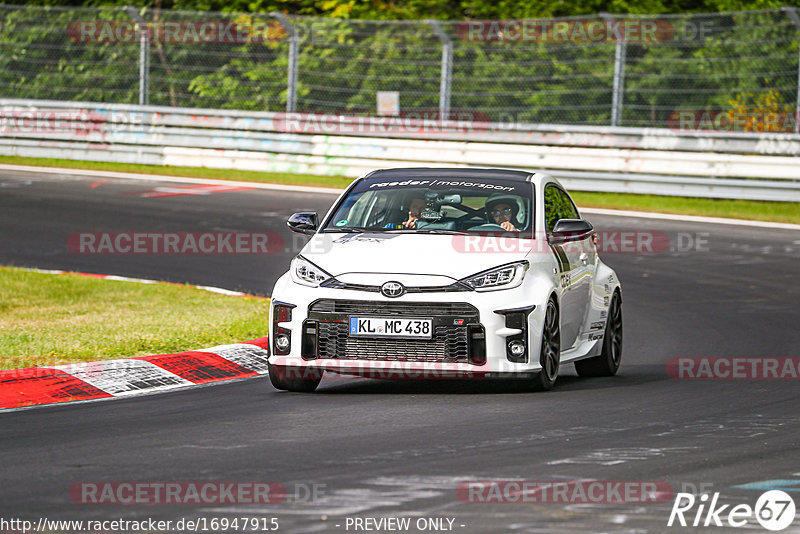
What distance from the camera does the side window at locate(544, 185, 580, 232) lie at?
407 inches

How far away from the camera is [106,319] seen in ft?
42.6

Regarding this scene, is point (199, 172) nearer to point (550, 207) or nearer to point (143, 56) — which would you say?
point (143, 56)

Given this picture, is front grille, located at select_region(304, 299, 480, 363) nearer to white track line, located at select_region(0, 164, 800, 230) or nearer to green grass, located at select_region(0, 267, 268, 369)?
green grass, located at select_region(0, 267, 268, 369)

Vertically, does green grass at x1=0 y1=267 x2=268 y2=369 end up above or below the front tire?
below

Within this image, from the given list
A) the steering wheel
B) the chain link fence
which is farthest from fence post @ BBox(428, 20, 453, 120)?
the steering wheel

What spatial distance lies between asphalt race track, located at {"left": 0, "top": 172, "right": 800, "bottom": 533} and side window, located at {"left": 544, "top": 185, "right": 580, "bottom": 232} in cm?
118

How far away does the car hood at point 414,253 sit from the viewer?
916 centimetres

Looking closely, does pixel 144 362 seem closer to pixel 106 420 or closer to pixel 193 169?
pixel 106 420

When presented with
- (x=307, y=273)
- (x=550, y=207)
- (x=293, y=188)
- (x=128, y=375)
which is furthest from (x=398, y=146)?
(x=307, y=273)

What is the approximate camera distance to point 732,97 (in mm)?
23750

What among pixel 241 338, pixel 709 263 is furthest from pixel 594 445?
pixel 709 263

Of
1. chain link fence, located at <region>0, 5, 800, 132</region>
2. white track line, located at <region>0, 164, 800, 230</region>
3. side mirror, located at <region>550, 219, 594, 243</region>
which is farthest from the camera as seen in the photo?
chain link fence, located at <region>0, 5, 800, 132</region>

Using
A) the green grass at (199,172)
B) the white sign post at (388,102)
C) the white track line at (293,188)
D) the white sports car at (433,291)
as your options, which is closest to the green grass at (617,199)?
the green grass at (199,172)

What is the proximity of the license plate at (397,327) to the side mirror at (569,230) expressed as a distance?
1375 mm
